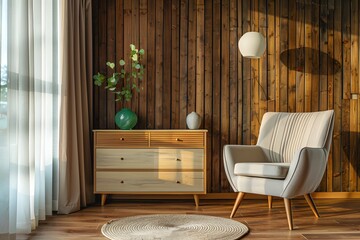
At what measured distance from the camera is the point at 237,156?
12.5 ft

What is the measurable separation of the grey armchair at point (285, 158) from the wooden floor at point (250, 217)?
0.51 feet

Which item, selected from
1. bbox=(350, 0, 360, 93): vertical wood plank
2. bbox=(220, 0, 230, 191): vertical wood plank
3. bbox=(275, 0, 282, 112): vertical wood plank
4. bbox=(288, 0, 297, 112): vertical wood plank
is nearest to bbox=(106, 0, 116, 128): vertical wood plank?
bbox=(220, 0, 230, 191): vertical wood plank

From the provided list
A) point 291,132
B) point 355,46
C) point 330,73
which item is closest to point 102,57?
point 291,132

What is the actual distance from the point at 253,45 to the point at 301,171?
1472 mm

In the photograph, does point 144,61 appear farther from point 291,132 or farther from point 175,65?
point 291,132

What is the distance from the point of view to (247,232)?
10.2 ft

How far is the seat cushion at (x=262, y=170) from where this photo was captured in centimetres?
332

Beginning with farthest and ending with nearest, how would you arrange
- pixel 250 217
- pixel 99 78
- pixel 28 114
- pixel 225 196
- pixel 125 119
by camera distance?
pixel 225 196, pixel 99 78, pixel 125 119, pixel 250 217, pixel 28 114

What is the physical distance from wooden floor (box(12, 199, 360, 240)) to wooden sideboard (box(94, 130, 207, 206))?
0.59 feet

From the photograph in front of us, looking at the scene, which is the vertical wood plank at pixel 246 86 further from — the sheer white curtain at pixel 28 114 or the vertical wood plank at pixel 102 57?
the sheer white curtain at pixel 28 114

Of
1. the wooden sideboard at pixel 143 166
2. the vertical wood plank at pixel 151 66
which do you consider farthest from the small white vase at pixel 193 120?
the vertical wood plank at pixel 151 66

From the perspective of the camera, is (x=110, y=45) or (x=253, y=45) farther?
(x=110, y=45)

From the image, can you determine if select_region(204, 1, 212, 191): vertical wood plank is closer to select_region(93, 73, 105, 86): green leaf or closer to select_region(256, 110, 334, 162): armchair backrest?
select_region(256, 110, 334, 162): armchair backrest

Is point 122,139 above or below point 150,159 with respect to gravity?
above
